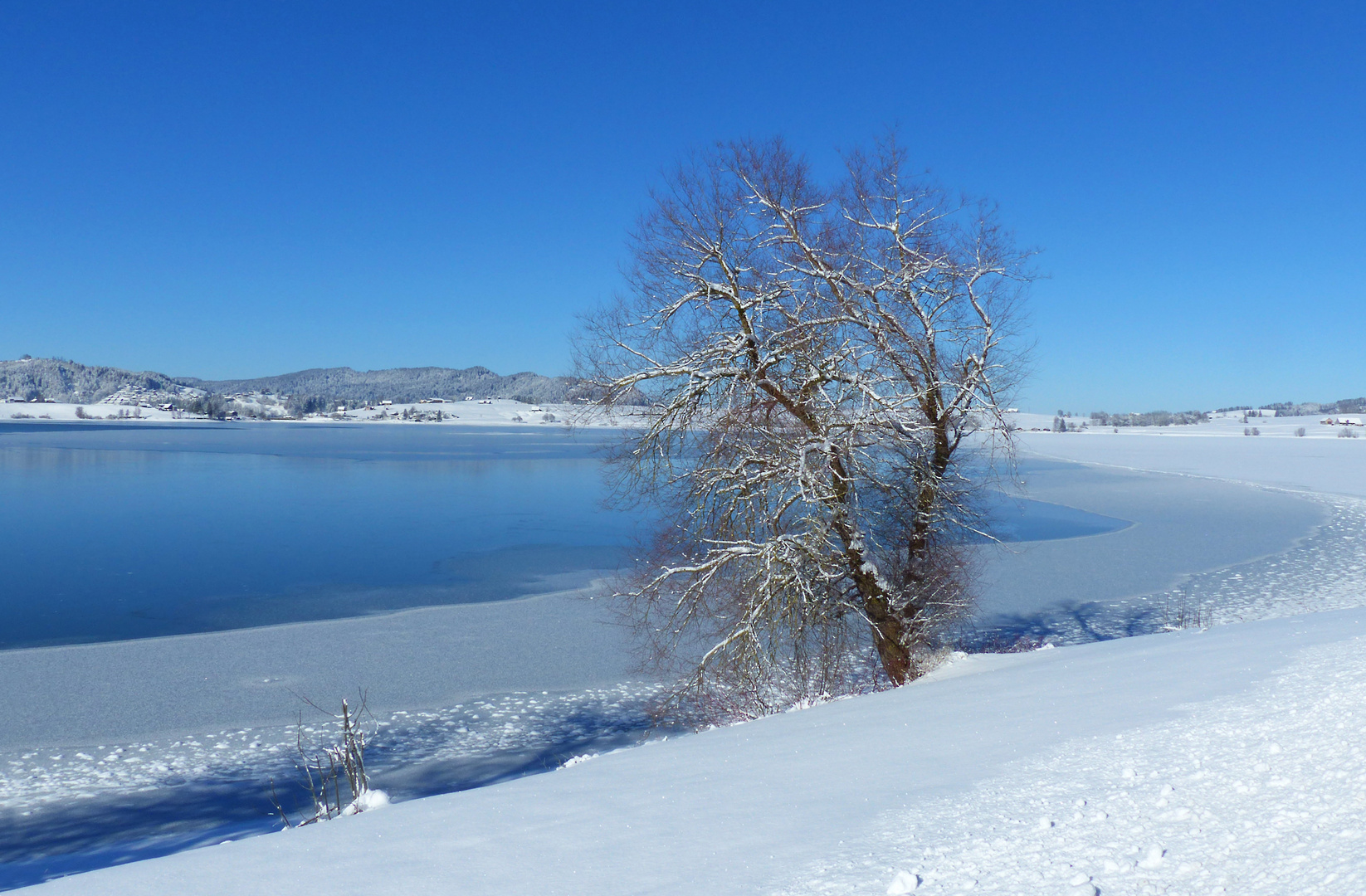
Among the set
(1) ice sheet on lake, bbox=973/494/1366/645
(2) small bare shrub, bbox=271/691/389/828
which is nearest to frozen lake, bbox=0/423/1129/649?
(1) ice sheet on lake, bbox=973/494/1366/645

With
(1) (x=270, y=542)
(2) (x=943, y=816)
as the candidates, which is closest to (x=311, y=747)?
(2) (x=943, y=816)

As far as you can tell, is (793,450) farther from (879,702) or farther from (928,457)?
(879,702)

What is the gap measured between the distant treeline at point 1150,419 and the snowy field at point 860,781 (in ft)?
423

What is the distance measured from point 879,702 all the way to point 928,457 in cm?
328

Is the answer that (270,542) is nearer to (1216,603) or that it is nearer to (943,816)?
(1216,603)

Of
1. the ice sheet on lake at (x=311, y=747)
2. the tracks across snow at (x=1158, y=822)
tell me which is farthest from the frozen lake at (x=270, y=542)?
the tracks across snow at (x=1158, y=822)

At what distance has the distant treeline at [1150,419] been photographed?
412ft

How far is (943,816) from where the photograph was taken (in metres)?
3.66

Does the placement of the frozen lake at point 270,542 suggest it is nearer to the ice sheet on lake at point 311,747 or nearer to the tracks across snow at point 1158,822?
the ice sheet on lake at point 311,747

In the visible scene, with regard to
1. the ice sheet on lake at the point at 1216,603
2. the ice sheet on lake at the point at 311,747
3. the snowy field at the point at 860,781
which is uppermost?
the snowy field at the point at 860,781

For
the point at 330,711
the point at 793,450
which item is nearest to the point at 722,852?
the point at 793,450

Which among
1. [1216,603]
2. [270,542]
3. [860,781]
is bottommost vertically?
[1216,603]

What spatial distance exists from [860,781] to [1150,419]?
153 metres

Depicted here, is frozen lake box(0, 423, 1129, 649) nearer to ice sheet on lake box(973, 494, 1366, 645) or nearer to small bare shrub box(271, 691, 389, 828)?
ice sheet on lake box(973, 494, 1366, 645)
